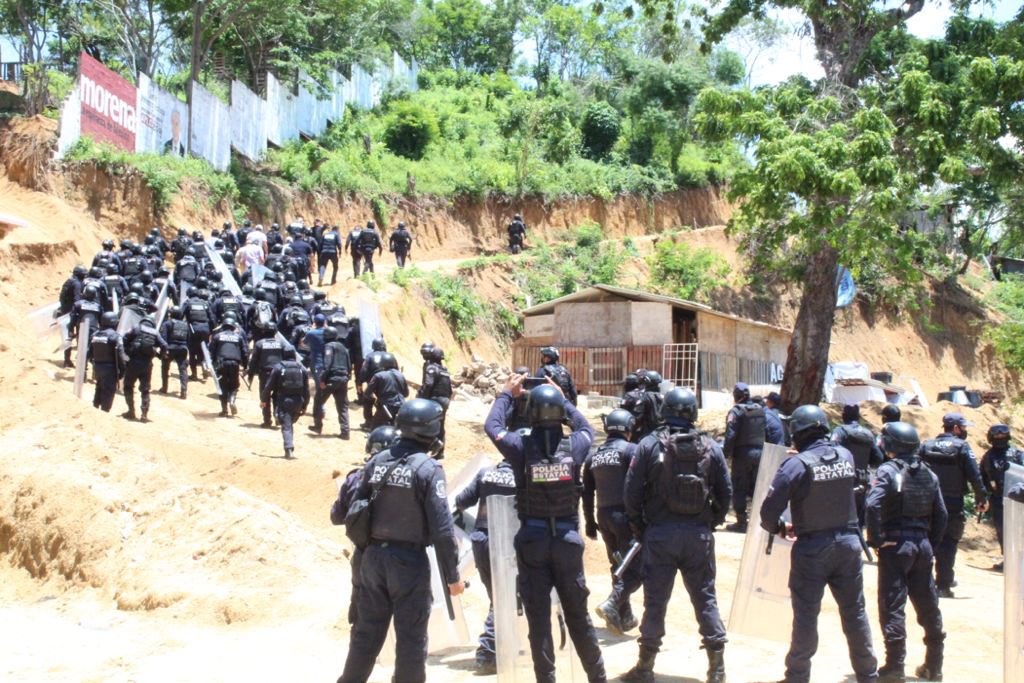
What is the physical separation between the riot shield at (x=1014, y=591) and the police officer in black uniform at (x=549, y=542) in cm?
233

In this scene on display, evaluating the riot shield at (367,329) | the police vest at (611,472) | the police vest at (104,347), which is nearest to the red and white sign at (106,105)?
the riot shield at (367,329)

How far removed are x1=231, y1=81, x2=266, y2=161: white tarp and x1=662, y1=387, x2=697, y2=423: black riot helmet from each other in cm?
3062

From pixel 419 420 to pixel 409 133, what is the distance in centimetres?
4047

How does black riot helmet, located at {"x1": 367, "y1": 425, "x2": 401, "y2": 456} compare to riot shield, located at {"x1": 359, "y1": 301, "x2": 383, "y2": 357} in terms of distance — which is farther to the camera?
riot shield, located at {"x1": 359, "y1": 301, "x2": 383, "y2": 357}

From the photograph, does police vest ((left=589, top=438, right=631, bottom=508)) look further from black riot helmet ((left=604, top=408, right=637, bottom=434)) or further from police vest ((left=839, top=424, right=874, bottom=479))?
police vest ((left=839, top=424, right=874, bottom=479))

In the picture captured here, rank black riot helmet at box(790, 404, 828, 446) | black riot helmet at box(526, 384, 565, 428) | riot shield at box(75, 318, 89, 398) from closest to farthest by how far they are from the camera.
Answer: black riot helmet at box(526, 384, 565, 428) → black riot helmet at box(790, 404, 828, 446) → riot shield at box(75, 318, 89, 398)

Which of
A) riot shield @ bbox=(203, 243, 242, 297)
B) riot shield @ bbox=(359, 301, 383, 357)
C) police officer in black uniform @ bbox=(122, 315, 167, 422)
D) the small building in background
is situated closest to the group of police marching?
police officer in black uniform @ bbox=(122, 315, 167, 422)

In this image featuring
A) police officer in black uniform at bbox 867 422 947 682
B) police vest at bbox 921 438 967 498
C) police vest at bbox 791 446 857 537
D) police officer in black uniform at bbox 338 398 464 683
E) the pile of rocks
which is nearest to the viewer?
police officer in black uniform at bbox 338 398 464 683

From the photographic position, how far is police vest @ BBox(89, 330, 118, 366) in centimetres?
1500

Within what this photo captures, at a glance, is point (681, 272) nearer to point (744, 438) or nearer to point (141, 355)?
point (141, 355)

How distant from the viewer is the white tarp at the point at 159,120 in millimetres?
30453

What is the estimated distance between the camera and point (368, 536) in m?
6.16

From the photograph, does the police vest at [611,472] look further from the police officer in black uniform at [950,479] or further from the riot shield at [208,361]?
the riot shield at [208,361]

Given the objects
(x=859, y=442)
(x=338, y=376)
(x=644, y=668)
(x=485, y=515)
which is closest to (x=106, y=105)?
(x=338, y=376)
